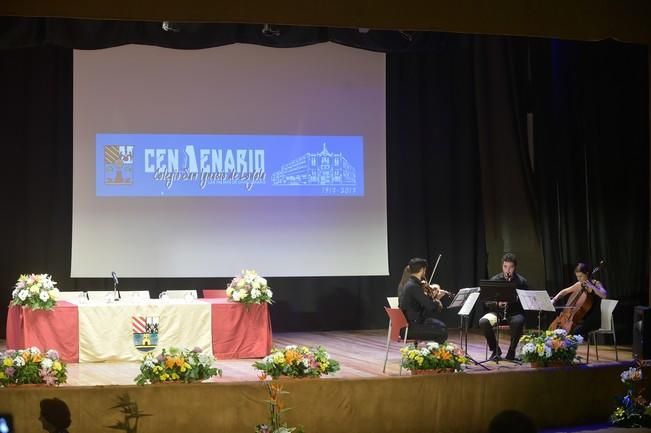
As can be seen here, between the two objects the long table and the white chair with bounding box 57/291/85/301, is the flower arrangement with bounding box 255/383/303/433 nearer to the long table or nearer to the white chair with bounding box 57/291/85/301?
the long table

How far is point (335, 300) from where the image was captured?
38.2ft

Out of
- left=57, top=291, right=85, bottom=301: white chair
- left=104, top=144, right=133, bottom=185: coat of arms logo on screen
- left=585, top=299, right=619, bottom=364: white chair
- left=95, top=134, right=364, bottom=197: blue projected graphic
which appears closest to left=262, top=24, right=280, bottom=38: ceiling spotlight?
left=95, top=134, right=364, bottom=197: blue projected graphic

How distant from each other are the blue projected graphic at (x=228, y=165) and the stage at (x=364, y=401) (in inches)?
175

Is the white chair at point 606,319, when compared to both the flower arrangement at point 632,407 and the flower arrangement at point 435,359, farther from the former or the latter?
the flower arrangement at point 435,359

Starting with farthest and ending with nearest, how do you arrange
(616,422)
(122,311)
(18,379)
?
1. (122,311)
2. (616,422)
3. (18,379)

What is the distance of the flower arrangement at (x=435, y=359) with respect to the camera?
6.47m

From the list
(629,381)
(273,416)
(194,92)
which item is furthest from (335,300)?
(273,416)

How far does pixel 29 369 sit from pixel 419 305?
359cm

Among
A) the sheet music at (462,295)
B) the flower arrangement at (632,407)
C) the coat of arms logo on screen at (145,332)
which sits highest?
the sheet music at (462,295)

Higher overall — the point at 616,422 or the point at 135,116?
the point at 135,116

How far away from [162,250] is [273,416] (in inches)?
225

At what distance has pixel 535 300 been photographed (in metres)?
7.98

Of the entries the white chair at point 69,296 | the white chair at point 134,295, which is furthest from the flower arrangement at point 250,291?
the white chair at point 69,296

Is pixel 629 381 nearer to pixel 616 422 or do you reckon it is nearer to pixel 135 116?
pixel 616 422
